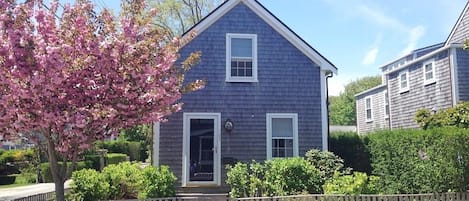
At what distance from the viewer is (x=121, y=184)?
9.35 meters

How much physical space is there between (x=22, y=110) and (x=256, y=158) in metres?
7.47

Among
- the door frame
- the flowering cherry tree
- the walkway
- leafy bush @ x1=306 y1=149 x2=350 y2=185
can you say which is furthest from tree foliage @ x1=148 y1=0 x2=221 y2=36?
the flowering cherry tree

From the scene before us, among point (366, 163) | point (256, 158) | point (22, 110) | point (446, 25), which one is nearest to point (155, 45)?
point (22, 110)

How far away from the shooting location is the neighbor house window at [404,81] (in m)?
18.5

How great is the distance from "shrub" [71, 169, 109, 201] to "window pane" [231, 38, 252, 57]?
5.72 metres

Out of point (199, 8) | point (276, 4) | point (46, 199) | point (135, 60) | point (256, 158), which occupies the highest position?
point (199, 8)

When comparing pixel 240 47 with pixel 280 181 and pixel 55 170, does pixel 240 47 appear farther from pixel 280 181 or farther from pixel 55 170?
pixel 55 170

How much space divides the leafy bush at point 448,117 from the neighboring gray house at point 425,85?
4.42 ft

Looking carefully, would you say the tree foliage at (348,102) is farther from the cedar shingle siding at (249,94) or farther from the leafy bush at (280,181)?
the leafy bush at (280,181)

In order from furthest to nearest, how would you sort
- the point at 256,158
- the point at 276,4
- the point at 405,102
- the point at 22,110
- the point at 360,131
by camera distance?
the point at 360,131 < the point at 405,102 < the point at 276,4 < the point at 256,158 < the point at 22,110

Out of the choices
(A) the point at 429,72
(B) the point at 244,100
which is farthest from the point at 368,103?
(B) the point at 244,100

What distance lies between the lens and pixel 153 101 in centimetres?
689

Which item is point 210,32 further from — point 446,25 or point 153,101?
point 446,25

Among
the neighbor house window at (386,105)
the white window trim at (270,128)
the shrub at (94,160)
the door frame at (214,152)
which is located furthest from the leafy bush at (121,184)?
the neighbor house window at (386,105)
